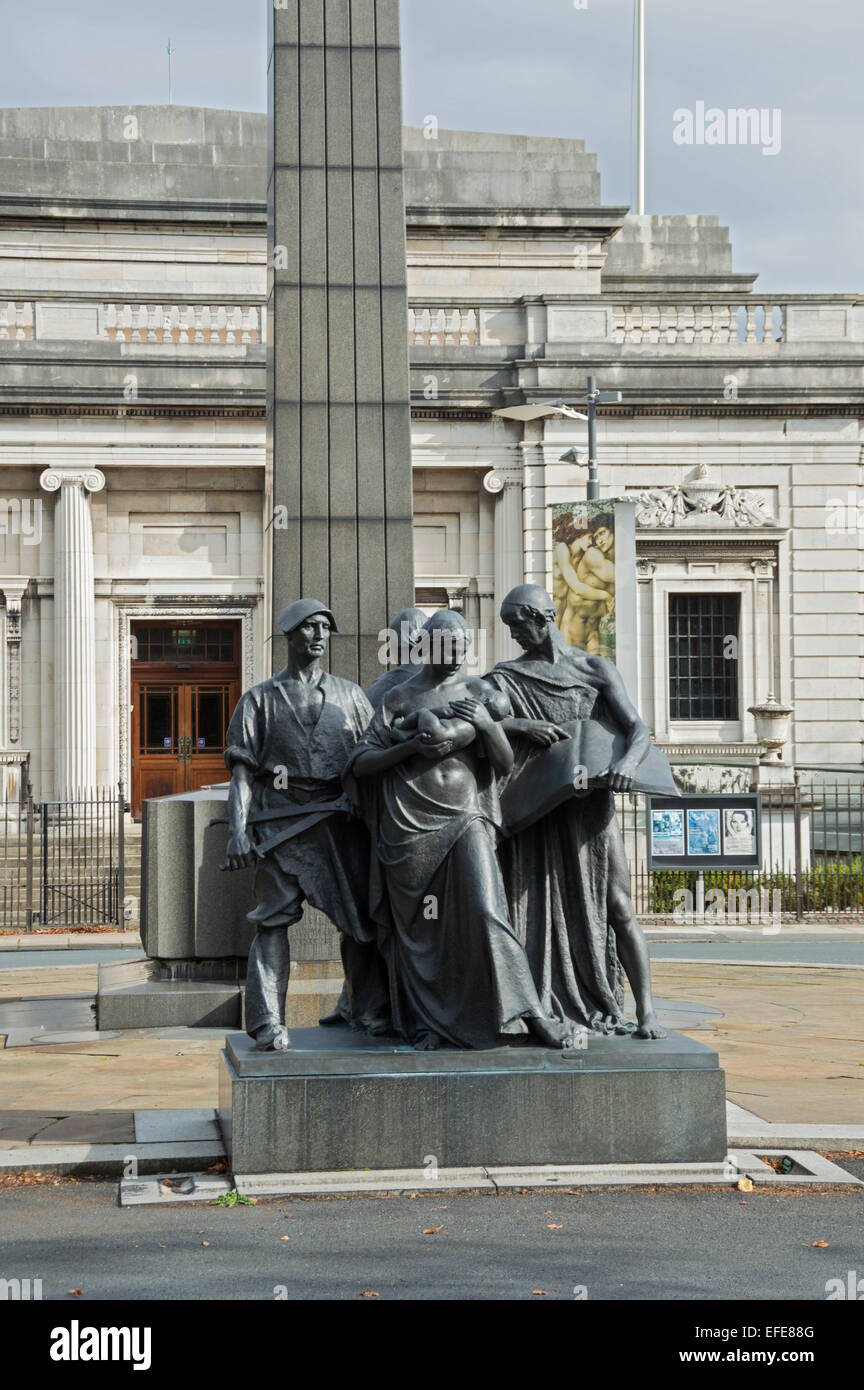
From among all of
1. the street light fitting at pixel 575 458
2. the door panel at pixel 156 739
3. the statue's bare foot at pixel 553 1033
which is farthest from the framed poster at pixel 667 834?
the statue's bare foot at pixel 553 1033

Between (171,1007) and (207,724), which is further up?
(207,724)

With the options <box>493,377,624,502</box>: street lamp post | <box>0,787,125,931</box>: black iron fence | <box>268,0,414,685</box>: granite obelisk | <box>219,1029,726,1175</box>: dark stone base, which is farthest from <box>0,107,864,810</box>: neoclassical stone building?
<box>219,1029,726,1175</box>: dark stone base

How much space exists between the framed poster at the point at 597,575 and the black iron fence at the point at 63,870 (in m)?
7.36

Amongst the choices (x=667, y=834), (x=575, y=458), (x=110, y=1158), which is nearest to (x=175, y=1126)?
(x=110, y=1158)

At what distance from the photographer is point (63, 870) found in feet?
80.3

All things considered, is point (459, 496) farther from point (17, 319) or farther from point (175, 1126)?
point (175, 1126)

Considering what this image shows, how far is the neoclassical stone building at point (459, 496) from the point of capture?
96.5 ft

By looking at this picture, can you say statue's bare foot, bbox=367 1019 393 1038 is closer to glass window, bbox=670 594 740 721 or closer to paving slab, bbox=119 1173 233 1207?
paving slab, bbox=119 1173 233 1207

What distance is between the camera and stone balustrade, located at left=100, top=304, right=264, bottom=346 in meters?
29.7

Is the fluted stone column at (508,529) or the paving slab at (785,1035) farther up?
the fluted stone column at (508,529)

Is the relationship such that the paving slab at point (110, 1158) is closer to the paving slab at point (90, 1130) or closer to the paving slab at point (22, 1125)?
the paving slab at point (90, 1130)

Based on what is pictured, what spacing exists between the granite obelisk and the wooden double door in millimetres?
17732

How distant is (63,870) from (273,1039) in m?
17.4

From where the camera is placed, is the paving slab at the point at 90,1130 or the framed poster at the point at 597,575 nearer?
the paving slab at the point at 90,1130
